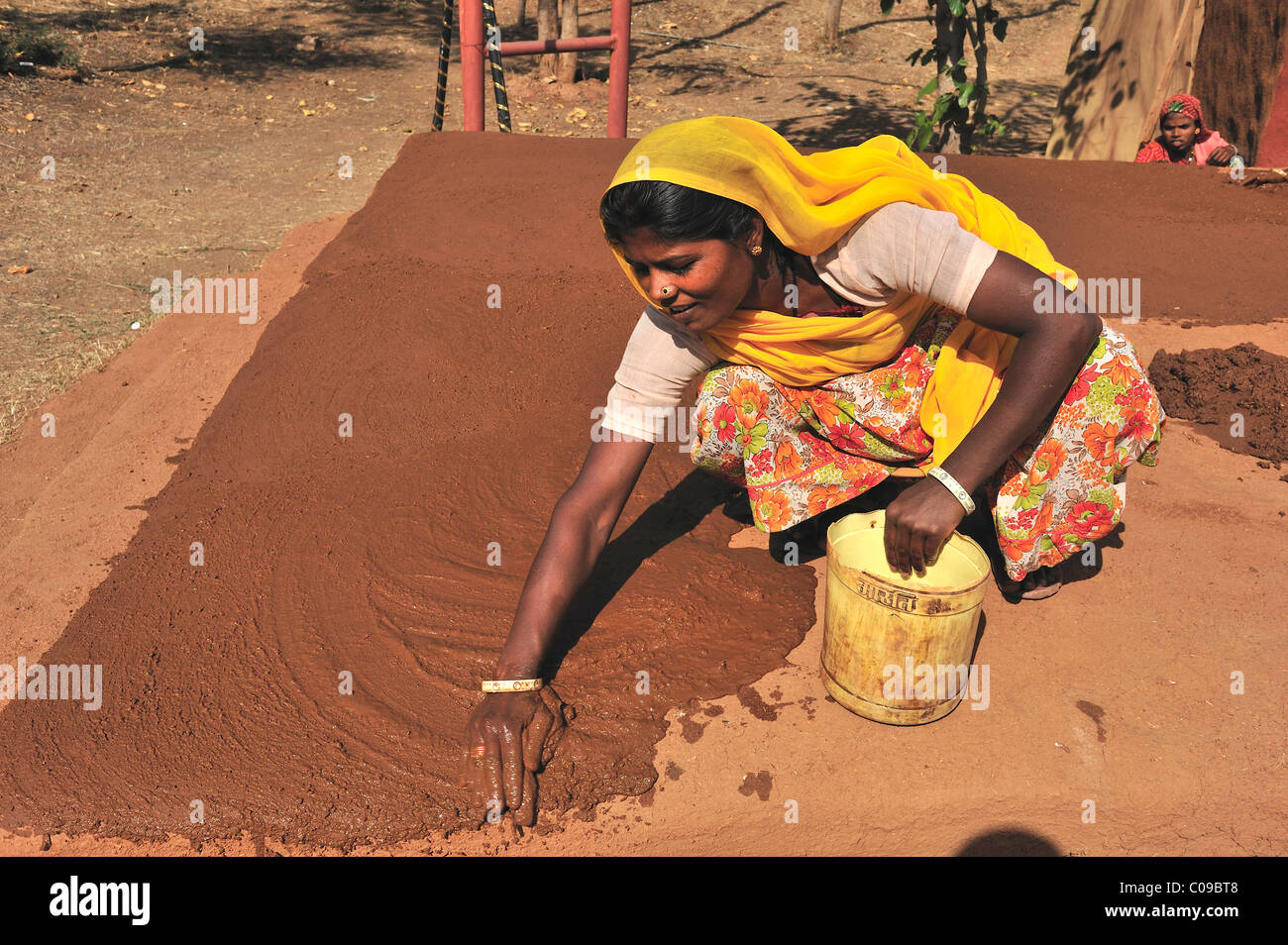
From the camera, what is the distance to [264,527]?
→ 8.61 ft

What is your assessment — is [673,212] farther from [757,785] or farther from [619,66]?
[619,66]

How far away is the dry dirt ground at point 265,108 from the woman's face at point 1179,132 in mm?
3132

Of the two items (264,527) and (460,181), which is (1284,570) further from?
(460,181)

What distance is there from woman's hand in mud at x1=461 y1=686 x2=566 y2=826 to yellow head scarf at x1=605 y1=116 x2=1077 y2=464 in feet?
2.75

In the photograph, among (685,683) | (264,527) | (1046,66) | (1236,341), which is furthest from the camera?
(1046,66)

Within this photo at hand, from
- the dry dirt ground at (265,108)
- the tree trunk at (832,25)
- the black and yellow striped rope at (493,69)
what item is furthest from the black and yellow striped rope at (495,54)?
the tree trunk at (832,25)

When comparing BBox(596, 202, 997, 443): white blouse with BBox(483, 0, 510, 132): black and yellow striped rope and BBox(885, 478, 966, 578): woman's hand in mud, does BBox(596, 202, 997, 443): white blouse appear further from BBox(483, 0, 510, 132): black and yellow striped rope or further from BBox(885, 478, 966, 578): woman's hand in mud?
BBox(483, 0, 510, 132): black and yellow striped rope

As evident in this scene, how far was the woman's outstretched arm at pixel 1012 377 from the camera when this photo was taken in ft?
5.98

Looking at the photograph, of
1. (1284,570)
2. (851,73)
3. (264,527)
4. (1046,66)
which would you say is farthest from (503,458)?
(1046,66)

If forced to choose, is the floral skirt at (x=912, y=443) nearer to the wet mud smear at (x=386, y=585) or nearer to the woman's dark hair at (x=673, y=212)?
the wet mud smear at (x=386, y=585)

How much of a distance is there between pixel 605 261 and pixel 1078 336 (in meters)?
2.17

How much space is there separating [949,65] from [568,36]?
171 inches

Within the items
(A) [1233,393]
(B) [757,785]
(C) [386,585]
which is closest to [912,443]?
(B) [757,785]

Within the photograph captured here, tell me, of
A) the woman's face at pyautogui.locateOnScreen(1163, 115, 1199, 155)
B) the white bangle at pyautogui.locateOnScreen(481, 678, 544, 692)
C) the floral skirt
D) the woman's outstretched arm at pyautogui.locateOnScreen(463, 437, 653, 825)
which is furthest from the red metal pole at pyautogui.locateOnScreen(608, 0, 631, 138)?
the white bangle at pyautogui.locateOnScreen(481, 678, 544, 692)
